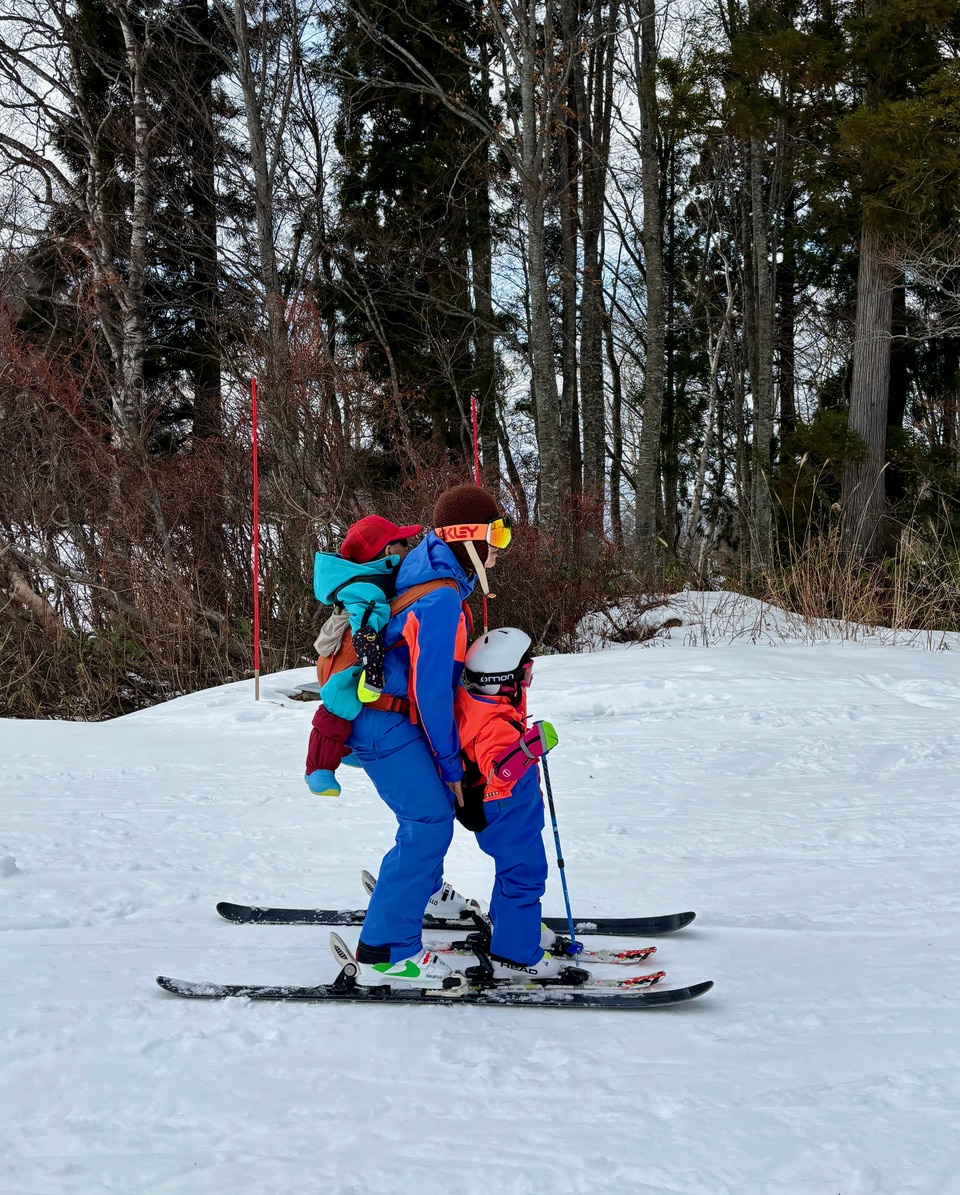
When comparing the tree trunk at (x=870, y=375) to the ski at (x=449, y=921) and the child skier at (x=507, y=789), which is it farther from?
the child skier at (x=507, y=789)

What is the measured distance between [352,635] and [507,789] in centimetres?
68

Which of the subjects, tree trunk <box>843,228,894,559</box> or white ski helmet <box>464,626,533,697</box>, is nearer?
white ski helmet <box>464,626,533,697</box>

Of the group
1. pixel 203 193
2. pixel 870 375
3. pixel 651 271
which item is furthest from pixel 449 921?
pixel 203 193

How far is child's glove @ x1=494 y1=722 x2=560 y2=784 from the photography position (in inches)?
123

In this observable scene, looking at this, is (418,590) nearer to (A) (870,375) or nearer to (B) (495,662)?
(B) (495,662)

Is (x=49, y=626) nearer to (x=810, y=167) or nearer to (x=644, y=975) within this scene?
(x=644, y=975)

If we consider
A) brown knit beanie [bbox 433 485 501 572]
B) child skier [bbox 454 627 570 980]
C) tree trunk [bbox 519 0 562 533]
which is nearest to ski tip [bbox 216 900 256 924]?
child skier [bbox 454 627 570 980]

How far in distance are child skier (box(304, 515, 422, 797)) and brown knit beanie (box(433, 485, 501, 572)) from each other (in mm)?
205

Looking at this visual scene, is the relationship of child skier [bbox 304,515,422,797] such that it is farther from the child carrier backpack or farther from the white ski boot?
the white ski boot

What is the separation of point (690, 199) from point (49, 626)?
20.1 metres

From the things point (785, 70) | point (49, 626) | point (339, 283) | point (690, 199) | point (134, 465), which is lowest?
point (49, 626)

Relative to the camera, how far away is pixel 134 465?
10.5 m

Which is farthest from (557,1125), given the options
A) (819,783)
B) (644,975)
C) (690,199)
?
(690,199)

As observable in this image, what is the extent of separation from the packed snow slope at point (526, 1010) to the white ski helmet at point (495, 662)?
99 cm
